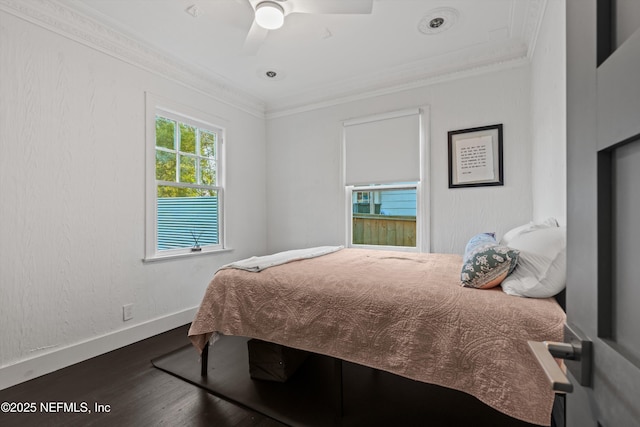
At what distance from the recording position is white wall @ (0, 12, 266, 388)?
211cm

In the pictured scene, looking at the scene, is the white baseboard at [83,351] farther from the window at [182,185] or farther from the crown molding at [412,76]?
the crown molding at [412,76]

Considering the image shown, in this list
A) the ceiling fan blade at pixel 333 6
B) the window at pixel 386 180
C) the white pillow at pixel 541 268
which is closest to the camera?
the white pillow at pixel 541 268

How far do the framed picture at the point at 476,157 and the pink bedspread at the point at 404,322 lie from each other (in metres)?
1.28

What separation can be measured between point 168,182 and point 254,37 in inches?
67.1

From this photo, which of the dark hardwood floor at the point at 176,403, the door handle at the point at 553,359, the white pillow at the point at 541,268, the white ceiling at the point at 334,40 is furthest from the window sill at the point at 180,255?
the door handle at the point at 553,359

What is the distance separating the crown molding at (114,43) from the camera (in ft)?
7.22

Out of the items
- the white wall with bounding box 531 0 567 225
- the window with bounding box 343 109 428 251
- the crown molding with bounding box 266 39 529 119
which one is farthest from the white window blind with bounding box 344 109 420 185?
the white wall with bounding box 531 0 567 225

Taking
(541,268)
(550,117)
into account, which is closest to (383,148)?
(550,117)

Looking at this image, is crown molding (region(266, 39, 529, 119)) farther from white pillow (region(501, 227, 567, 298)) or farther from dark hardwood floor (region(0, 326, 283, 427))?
dark hardwood floor (region(0, 326, 283, 427))

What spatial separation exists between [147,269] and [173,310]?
54 cm

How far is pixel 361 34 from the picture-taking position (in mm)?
2711

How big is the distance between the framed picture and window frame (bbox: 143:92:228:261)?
106 inches

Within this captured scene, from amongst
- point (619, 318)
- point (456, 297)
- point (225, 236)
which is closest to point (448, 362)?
point (456, 297)

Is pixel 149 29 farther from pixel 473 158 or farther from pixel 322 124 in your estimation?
pixel 473 158
